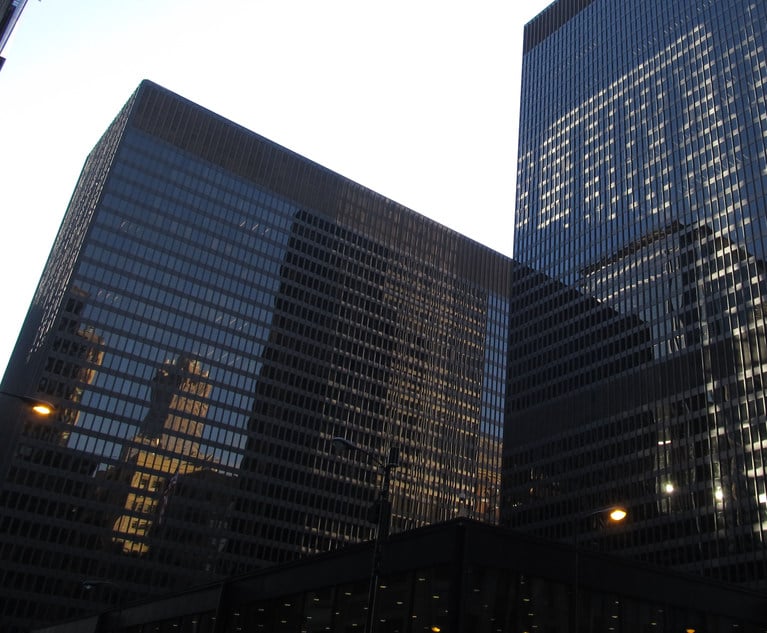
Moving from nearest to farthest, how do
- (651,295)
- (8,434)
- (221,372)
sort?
(8,434) < (651,295) < (221,372)

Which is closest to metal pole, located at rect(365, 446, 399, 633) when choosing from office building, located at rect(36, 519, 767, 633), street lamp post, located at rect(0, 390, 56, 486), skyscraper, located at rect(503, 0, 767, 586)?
office building, located at rect(36, 519, 767, 633)

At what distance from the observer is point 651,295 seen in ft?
452

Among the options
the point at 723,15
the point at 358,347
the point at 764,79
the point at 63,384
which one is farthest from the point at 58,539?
the point at 723,15

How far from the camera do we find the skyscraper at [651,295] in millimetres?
117688

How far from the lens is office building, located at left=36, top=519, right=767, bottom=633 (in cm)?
3656

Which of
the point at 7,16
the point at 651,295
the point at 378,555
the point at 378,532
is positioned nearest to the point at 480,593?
the point at 378,532

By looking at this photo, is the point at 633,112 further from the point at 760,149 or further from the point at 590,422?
the point at 590,422

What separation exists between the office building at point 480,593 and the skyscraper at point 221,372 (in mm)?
89405

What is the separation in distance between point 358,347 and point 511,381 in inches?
1281

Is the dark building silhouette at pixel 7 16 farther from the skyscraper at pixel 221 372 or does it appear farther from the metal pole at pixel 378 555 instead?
the skyscraper at pixel 221 372

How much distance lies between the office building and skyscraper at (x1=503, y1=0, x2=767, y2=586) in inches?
2885

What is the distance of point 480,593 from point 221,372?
11684 cm

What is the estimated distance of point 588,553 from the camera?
1577 inches

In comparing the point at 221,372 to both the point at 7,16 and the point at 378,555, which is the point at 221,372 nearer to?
the point at 7,16
